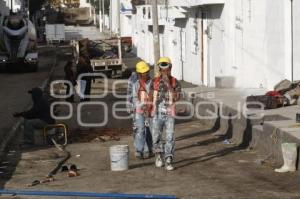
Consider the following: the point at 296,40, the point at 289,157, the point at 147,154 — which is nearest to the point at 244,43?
the point at 296,40

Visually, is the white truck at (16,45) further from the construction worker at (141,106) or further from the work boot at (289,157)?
the work boot at (289,157)

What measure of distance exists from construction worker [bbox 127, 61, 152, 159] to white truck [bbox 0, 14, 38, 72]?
3178cm

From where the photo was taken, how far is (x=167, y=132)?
38.7 feet

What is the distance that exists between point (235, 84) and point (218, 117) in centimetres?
589

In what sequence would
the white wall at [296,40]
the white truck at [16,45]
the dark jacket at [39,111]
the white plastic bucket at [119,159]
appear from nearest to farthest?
the white plastic bucket at [119,159] < the dark jacket at [39,111] < the white wall at [296,40] < the white truck at [16,45]

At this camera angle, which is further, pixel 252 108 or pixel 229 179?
pixel 252 108

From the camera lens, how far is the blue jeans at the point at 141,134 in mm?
13273

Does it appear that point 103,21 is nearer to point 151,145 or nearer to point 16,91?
point 16,91

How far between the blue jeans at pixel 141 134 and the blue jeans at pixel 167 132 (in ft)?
3.97

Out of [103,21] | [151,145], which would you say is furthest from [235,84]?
[103,21]

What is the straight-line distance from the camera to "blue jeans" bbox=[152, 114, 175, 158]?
11.8m

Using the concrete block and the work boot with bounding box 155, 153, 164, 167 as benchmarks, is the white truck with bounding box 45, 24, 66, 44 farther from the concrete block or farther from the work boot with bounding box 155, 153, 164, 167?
the work boot with bounding box 155, 153, 164, 167

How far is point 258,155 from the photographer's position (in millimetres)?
13273

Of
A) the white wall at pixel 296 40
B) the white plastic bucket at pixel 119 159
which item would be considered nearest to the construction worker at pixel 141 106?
the white plastic bucket at pixel 119 159
